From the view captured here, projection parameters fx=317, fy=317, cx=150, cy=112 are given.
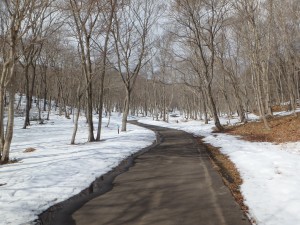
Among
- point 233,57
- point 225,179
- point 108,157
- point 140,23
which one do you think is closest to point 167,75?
point 233,57

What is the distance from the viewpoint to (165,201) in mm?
8242

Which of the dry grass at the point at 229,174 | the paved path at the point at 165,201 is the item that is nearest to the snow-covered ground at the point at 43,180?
the paved path at the point at 165,201

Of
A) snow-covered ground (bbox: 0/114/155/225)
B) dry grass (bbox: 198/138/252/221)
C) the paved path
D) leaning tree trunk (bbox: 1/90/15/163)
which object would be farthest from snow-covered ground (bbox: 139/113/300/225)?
leaning tree trunk (bbox: 1/90/15/163)

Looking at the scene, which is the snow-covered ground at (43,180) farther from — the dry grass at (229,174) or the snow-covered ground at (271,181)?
the snow-covered ground at (271,181)

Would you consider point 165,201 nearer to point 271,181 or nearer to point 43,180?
point 271,181

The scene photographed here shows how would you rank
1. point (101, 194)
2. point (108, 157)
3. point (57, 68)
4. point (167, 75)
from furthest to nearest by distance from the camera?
point (167, 75)
point (57, 68)
point (108, 157)
point (101, 194)

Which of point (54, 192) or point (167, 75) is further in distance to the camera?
point (167, 75)

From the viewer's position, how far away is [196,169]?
481 inches

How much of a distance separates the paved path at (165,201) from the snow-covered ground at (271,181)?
1.80ft

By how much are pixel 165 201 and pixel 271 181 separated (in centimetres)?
351

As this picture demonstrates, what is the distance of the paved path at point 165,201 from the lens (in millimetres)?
6973

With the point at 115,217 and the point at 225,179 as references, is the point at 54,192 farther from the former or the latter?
the point at 225,179

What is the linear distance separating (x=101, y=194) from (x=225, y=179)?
4.13 m

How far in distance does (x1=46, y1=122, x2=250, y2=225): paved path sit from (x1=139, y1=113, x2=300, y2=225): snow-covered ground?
550mm
